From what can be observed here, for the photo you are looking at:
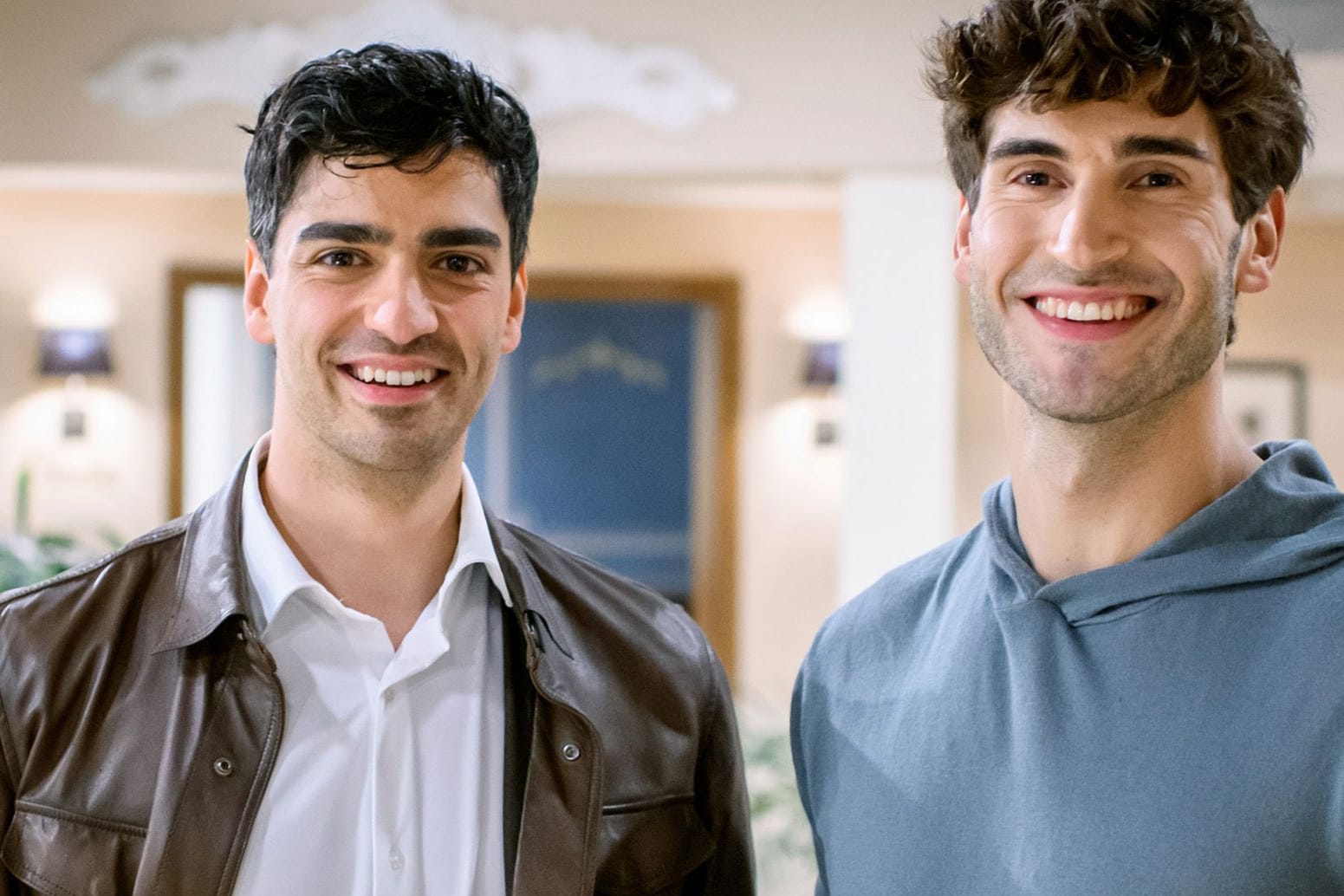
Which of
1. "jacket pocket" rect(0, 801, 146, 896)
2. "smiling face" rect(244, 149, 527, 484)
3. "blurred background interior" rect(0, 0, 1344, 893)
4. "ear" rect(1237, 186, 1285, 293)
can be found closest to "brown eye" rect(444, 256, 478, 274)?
"smiling face" rect(244, 149, 527, 484)

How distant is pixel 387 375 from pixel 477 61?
2.95m

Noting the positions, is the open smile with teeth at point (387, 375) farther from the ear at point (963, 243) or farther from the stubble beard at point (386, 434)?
the ear at point (963, 243)

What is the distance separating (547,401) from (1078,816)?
7748 mm

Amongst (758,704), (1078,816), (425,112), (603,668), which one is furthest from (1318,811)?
(758,704)

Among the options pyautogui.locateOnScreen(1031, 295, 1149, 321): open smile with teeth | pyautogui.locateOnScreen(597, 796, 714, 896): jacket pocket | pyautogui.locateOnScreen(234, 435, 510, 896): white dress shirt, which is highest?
pyautogui.locateOnScreen(1031, 295, 1149, 321): open smile with teeth

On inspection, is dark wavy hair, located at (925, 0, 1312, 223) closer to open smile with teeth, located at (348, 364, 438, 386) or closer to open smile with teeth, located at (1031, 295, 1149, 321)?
open smile with teeth, located at (1031, 295, 1149, 321)

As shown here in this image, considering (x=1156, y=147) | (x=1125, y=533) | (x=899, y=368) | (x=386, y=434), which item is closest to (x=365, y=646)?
(x=386, y=434)

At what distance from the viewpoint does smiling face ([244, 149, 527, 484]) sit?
4.74 feet

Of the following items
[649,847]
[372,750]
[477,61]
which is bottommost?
[649,847]

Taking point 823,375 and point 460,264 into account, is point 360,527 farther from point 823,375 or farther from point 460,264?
point 823,375

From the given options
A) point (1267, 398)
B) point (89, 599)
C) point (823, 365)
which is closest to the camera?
point (89, 599)

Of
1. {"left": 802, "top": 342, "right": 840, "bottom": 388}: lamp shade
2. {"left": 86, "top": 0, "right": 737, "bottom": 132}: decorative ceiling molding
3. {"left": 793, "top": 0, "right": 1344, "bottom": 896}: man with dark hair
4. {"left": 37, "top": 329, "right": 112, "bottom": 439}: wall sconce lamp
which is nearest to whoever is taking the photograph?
{"left": 793, "top": 0, "right": 1344, "bottom": 896}: man with dark hair

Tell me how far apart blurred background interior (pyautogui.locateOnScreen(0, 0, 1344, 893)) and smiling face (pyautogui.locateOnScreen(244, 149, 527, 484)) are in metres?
2.77

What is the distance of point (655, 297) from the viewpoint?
6746 millimetres
